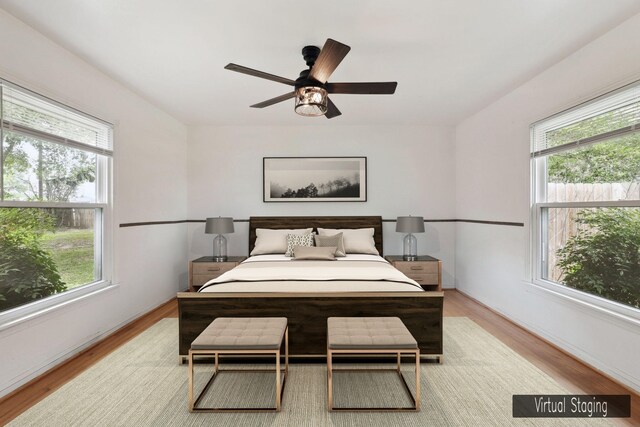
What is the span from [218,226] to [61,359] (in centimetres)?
224

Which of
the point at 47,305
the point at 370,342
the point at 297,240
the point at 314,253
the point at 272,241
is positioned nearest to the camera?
the point at 370,342

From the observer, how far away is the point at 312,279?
2910 mm

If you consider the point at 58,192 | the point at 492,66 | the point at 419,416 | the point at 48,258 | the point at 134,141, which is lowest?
the point at 419,416

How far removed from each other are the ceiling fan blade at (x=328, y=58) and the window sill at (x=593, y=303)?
8.58 feet

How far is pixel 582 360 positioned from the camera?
8.66ft

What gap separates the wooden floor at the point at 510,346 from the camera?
6.98ft

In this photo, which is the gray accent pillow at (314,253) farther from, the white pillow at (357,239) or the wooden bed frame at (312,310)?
the wooden bed frame at (312,310)

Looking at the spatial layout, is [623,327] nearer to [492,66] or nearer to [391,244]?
[492,66]

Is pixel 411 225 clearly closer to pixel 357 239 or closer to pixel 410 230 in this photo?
pixel 410 230

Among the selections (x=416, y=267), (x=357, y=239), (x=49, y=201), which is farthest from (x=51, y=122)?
(x=416, y=267)

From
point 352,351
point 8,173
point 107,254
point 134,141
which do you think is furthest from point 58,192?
point 352,351

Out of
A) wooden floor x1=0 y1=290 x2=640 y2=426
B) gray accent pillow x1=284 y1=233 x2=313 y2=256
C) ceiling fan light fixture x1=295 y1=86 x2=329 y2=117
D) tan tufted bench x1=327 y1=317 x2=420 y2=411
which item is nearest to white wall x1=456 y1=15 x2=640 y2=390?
wooden floor x1=0 y1=290 x2=640 y2=426

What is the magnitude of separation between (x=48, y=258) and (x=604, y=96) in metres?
4.58

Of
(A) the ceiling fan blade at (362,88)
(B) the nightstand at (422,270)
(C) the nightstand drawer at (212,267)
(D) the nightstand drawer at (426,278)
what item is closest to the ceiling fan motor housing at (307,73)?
(A) the ceiling fan blade at (362,88)
